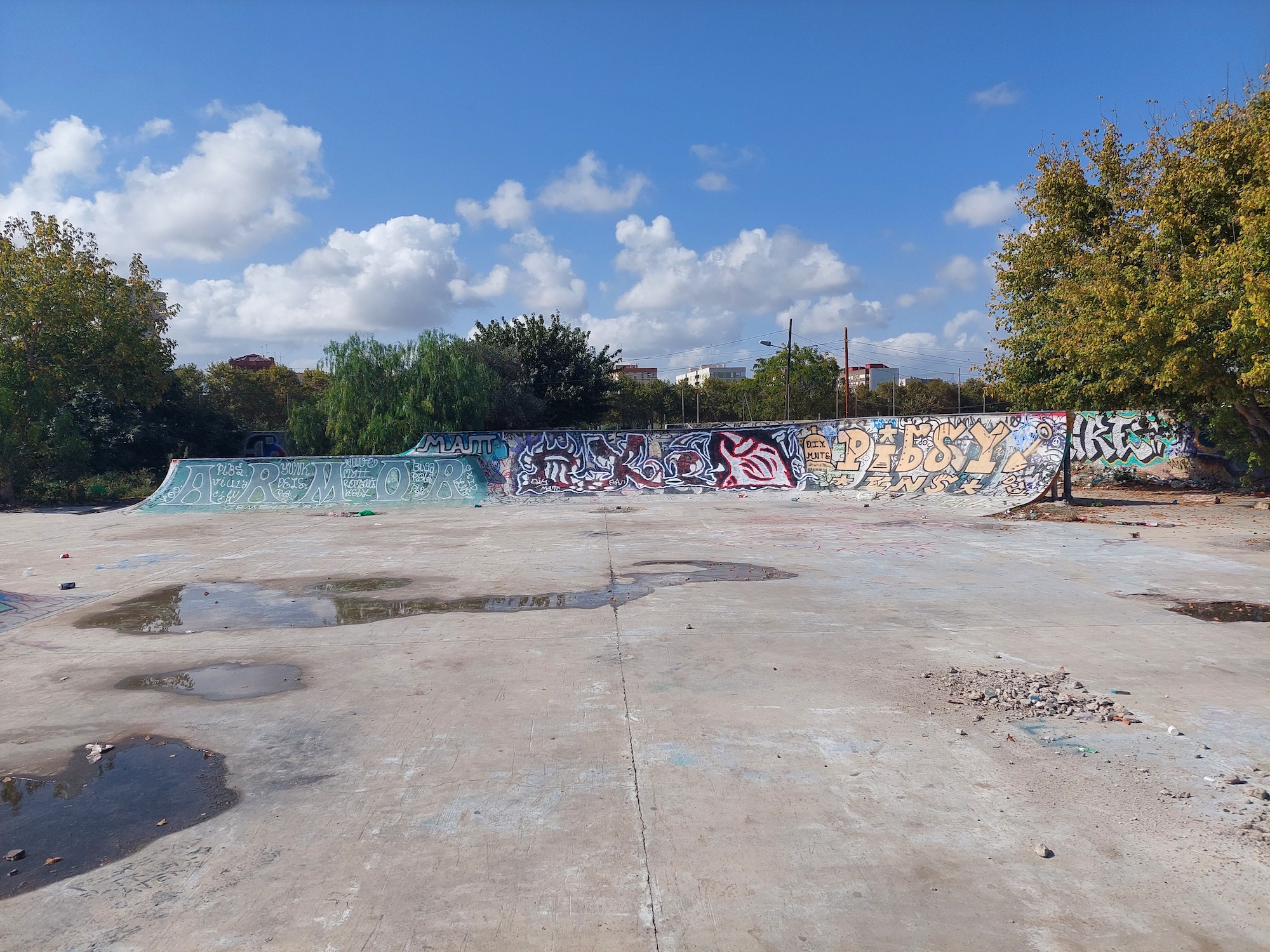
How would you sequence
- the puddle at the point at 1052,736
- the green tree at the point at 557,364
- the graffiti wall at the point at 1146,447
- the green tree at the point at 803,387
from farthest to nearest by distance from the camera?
the green tree at the point at 803,387
the green tree at the point at 557,364
the graffiti wall at the point at 1146,447
the puddle at the point at 1052,736

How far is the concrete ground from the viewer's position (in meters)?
2.96

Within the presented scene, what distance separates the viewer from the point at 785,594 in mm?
8594

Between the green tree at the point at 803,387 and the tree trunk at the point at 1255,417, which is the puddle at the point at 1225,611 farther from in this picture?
the green tree at the point at 803,387

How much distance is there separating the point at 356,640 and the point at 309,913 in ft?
14.0

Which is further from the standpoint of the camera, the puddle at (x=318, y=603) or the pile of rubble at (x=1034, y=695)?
the puddle at (x=318, y=603)

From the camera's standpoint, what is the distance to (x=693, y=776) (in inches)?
163

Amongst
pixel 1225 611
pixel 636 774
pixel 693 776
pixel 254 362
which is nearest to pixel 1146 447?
pixel 1225 611

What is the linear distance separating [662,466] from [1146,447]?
13366mm

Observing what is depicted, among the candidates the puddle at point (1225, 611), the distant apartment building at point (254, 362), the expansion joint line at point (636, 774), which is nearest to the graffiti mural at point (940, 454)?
the puddle at point (1225, 611)

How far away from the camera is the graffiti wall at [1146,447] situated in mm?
20203

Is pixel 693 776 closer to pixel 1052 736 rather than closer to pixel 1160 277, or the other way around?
pixel 1052 736

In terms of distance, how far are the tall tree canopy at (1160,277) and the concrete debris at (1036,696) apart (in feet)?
25.5

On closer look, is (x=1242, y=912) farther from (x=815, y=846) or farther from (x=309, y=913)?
(x=309, y=913)

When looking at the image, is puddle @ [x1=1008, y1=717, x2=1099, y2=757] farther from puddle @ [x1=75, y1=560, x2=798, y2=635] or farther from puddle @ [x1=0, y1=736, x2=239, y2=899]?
puddle @ [x1=0, y1=736, x2=239, y2=899]
